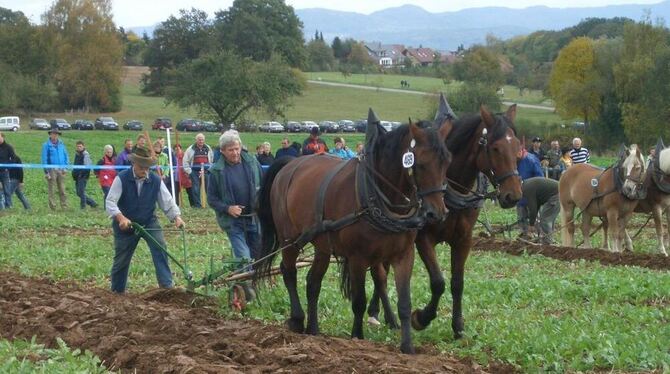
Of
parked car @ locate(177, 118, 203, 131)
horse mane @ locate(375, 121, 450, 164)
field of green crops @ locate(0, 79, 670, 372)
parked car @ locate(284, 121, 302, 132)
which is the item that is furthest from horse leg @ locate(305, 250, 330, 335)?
parked car @ locate(284, 121, 302, 132)

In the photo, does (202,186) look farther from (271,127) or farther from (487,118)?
(271,127)

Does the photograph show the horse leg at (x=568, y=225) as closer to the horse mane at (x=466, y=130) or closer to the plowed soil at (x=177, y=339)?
the horse mane at (x=466, y=130)

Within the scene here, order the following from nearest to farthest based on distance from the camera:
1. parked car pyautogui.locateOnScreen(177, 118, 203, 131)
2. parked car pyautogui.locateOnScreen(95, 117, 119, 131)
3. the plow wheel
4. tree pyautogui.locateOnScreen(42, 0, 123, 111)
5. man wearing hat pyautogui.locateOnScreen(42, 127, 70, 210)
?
the plow wheel
man wearing hat pyautogui.locateOnScreen(42, 127, 70, 210)
parked car pyautogui.locateOnScreen(177, 118, 203, 131)
parked car pyautogui.locateOnScreen(95, 117, 119, 131)
tree pyautogui.locateOnScreen(42, 0, 123, 111)

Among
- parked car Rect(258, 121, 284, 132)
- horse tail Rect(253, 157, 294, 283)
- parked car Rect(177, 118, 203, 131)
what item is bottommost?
parked car Rect(258, 121, 284, 132)

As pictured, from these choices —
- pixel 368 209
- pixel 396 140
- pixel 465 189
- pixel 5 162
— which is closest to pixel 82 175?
pixel 5 162

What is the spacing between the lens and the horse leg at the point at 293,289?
9.49 meters

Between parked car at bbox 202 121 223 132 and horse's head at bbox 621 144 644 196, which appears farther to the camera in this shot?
parked car at bbox 202 121 223 132

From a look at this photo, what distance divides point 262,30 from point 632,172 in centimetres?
7242

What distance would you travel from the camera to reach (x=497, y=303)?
35.0 feet

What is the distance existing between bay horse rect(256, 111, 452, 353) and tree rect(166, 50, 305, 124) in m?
49.2

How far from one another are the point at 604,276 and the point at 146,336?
6.10m

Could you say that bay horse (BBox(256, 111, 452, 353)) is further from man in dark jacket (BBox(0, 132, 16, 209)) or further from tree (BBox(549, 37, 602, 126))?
tree (BBox(549, 37, 602, 126))

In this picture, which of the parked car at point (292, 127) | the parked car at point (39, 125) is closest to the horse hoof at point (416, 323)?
the parked car at point (39, 125)

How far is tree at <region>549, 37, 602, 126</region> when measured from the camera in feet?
198
